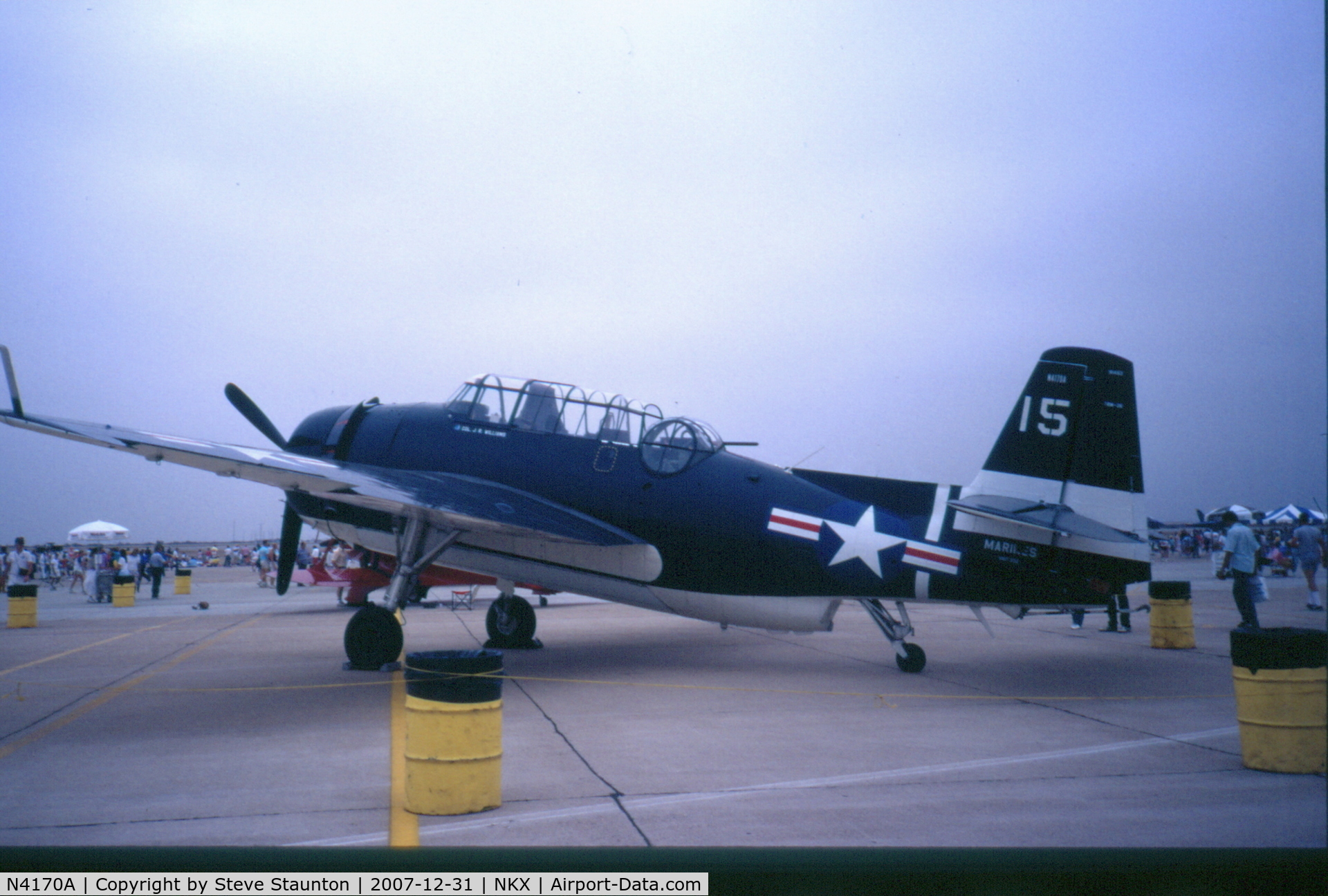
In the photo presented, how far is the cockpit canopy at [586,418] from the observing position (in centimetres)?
959

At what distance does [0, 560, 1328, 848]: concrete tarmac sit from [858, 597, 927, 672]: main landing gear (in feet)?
0.73

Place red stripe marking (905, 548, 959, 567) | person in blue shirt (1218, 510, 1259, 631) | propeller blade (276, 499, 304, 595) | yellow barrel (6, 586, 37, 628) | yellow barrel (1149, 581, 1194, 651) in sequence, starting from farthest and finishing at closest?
yellow barrel (6, 586, 37, 628) < yellow barrel (1149, 581, 1194, 651) < propeller blade (276, 499, 304, 595) < person in blue shirt (1218, 510, 1259, 631) < red stripe marking (905, 548, 959, 567)

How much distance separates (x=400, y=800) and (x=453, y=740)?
0.65 metres

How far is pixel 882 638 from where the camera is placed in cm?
1349

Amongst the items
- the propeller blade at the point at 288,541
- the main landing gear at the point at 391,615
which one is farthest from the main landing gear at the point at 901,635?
the propeller blade at the point at 288,541

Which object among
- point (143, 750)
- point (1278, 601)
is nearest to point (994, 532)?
point (143, 750)

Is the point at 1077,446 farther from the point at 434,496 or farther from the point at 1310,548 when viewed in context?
the point at 1310,548

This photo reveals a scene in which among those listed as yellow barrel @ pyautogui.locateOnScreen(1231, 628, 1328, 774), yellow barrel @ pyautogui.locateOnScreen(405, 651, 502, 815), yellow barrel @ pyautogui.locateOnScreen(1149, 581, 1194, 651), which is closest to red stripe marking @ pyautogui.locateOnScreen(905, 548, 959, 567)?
yellow barrel @ pyautogui.locateOnScreen(1231, 628, 1328, 774)

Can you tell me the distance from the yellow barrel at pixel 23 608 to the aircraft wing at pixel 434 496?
32.5 feet

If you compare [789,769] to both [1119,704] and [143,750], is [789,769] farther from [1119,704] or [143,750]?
[143,750]

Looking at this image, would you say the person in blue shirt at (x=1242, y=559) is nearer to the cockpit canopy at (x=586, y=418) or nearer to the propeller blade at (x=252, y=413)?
the cockpit canopy at (x=586, y=418)

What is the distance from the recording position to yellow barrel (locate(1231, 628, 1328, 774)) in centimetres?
502

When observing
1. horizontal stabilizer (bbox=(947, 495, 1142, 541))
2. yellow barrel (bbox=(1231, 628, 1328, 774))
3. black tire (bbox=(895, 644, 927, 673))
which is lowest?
black tire (bbox=(895, 644, 927, 673))

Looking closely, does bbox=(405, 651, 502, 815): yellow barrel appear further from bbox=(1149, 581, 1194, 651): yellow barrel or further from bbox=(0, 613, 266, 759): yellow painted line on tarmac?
bbox=(1149, 581, 1194, 651): yellow barrel
